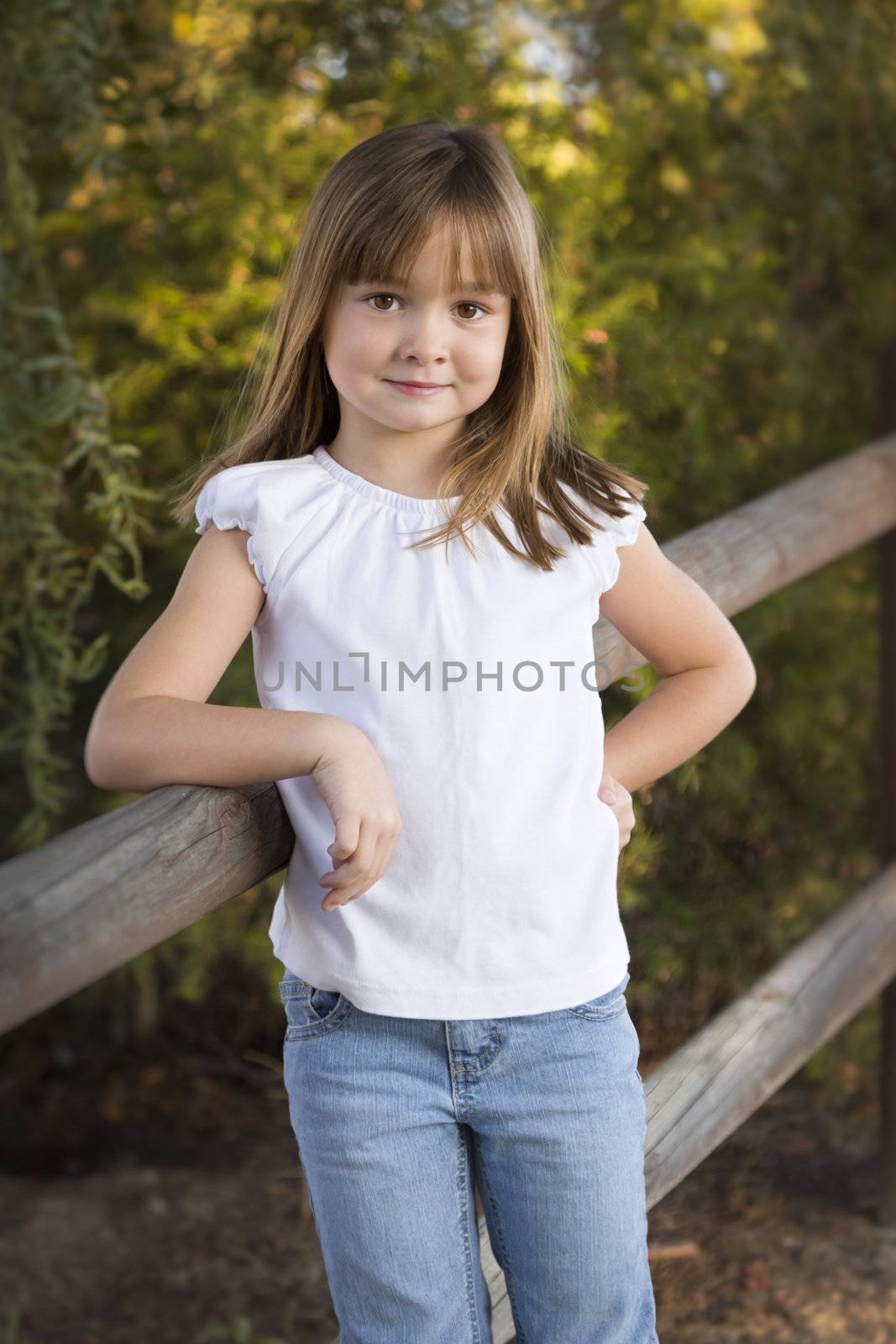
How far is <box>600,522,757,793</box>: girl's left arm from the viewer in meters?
1.32

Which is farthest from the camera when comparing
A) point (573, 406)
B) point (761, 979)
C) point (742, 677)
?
point (573, 406)

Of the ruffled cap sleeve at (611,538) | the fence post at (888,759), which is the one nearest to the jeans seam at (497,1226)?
the ruffled cap sleeve at (611,538)

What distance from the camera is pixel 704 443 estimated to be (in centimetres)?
246

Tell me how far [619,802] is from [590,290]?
55.0 inches

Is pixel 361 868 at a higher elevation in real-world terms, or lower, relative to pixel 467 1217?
higher

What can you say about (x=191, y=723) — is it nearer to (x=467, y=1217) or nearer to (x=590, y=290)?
(x=467, y=1217)

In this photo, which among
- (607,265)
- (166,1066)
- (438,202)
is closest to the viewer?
(438,202)

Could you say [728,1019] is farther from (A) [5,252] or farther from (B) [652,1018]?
(A) [5,252]

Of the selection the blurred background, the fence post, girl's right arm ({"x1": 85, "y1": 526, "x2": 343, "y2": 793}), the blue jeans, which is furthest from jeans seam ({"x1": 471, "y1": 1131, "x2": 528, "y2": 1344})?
the fence post

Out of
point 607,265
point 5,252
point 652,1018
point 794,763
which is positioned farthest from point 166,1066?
point 607,265

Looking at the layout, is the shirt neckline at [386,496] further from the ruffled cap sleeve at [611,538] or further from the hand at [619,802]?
the hand at [619,802]

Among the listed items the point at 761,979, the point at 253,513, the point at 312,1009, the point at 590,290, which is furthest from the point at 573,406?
the point at 312,1009

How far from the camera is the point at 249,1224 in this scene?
270 centimetres

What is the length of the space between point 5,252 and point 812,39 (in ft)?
5.36
